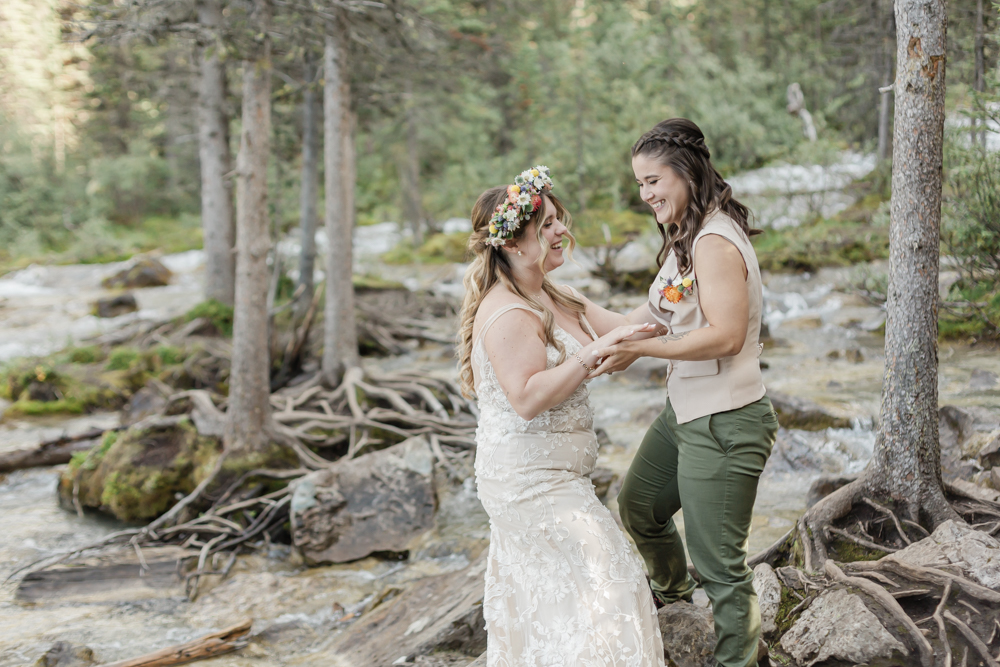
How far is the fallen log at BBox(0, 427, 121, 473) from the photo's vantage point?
8680mm

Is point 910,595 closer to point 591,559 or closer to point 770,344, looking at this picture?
point 591,559

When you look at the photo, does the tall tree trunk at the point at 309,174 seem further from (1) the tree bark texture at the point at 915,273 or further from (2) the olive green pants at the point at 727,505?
(2) the olive green pants at the point at 727,505

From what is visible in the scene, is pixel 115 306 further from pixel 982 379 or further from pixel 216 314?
pixel 982 379

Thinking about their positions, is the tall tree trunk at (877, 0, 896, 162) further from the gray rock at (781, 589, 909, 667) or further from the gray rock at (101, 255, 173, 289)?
the gray rock at (101, 255, 173, 289)

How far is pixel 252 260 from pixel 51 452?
459cm

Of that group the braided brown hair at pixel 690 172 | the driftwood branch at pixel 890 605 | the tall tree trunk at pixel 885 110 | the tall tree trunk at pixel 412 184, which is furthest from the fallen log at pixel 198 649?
the tall tree trunk at pixel 412 184

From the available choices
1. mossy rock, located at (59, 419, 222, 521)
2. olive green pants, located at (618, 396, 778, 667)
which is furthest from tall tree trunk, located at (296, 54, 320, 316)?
olive green pants, located at (618, 396, 778, 667)

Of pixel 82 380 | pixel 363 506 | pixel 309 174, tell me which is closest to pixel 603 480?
pixel 363 506

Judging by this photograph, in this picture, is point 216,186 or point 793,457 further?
point 216,186

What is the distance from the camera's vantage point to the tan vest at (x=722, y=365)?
109 inches

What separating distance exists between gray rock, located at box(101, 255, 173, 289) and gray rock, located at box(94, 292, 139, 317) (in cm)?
350

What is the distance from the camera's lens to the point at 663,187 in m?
2.85

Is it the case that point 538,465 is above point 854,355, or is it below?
above

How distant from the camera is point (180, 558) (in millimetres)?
6102
